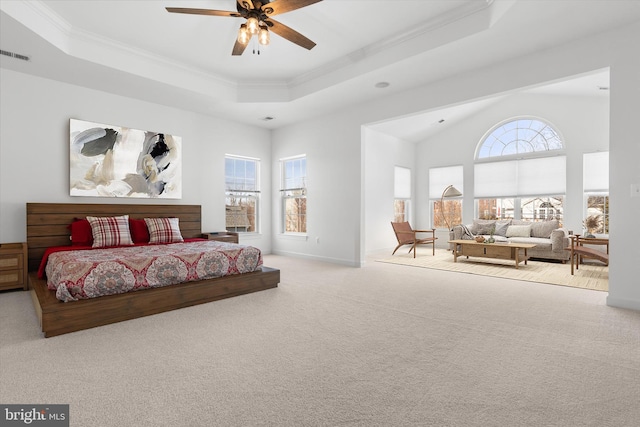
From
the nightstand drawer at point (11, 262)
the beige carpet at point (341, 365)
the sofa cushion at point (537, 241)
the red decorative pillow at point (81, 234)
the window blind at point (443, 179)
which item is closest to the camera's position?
the beige carpet at point (341, 365)

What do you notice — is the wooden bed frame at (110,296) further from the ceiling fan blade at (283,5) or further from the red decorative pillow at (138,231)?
the ceiling fan blade at (283,5)

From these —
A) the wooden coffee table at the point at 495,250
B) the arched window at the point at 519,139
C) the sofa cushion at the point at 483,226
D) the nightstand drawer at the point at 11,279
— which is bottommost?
the nightstand drawer at the point at 11,279

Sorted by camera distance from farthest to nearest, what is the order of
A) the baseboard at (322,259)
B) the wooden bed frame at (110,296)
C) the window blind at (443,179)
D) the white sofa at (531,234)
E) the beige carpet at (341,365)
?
the window blind at (443,179) → the white sofa at (531,234) → the baseboard at (322,259) → the wooden bed frame at (110,296) → the beige carpet at (341,365)

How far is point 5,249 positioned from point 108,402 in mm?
3645

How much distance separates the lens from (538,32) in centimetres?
358

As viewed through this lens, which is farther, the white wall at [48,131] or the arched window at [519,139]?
the arched window at [519,139]

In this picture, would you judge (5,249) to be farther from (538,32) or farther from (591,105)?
(591,105)

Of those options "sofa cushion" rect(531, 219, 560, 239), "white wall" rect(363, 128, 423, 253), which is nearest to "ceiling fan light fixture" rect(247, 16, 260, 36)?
"white wall" rect(363, 128, 423, 253)

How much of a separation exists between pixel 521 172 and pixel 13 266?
9444 mm

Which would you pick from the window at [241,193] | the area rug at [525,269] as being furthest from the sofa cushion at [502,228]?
the window at [241,193]

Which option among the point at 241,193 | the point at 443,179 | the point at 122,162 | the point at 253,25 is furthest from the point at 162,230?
the point at 443,179

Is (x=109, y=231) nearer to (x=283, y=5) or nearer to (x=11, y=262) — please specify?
(x=11, y=262)

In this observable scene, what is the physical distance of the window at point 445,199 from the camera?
862 centimetres

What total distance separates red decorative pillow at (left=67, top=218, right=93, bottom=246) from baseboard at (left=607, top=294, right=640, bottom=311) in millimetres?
6442
